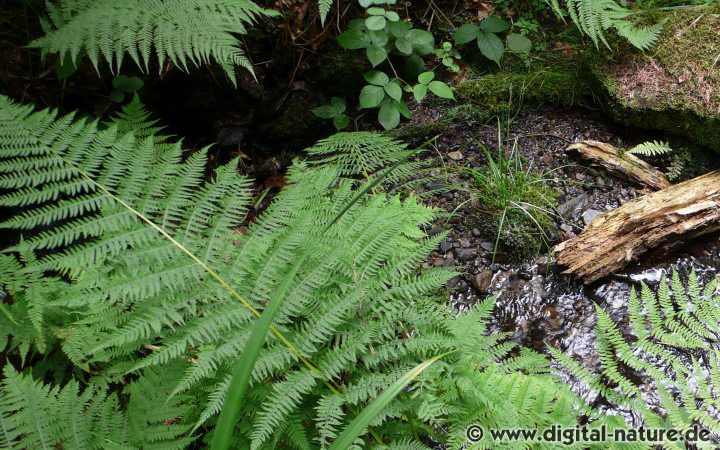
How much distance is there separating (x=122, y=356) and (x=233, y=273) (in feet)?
2.79

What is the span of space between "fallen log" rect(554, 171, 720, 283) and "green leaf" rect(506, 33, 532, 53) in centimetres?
132

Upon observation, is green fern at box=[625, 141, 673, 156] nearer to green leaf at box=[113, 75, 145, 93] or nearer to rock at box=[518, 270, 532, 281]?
rock at box=[518, 270, 532, 281]

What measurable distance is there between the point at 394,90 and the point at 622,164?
145 centimetres

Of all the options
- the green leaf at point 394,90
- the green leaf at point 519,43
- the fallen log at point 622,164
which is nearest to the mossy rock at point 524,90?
the green leaf at point 519,43

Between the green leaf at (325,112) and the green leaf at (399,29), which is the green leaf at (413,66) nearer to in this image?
the green leaf at (399,29)

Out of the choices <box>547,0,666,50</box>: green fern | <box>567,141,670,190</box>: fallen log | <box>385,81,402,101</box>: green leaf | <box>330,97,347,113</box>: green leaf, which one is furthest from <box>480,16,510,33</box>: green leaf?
<box>330,97,347,113</box>: green leaf

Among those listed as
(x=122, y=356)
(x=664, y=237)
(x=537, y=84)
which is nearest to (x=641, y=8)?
(x=537, y=84)

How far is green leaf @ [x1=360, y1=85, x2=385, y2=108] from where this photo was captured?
10.3 feet

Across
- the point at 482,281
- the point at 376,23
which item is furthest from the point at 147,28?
the point at 482,281

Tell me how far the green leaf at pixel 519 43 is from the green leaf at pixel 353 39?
0.99m

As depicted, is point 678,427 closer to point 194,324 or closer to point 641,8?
point 194,324

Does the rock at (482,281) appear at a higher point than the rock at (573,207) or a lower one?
lower

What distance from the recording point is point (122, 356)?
2041 millimetres

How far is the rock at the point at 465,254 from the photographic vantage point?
9.29 ft
